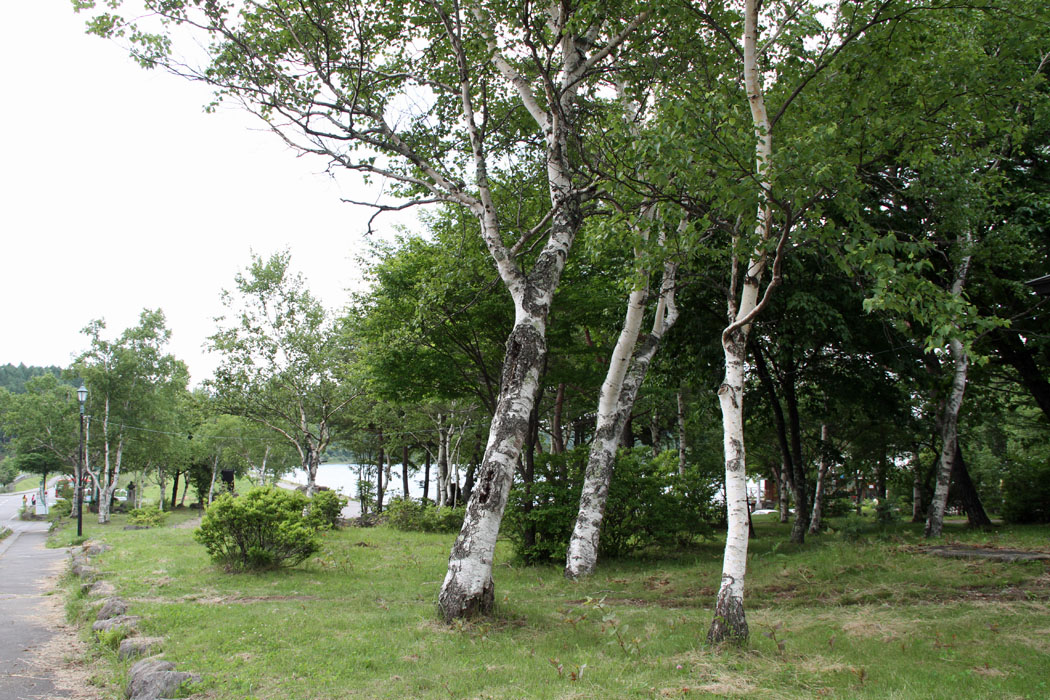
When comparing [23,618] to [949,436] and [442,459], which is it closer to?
[949,436]

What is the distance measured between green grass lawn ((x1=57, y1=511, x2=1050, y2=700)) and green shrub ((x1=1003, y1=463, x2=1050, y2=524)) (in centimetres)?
599

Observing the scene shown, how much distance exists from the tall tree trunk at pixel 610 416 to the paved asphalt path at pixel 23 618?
23.5ft

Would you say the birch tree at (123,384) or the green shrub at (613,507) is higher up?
the birch tree at (123,384)

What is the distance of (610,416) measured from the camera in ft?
36.2

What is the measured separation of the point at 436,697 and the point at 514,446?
3282mm

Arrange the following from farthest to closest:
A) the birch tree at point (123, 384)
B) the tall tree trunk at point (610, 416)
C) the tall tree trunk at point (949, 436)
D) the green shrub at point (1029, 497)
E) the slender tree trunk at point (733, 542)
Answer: the birch tree at point (123, 384) → the green shrub at point (1029, 497) → the tall tree trunk at point (949, 436) → the tall tree trunk at point (610, 416) → the slender tree trunk at point (733, 542)

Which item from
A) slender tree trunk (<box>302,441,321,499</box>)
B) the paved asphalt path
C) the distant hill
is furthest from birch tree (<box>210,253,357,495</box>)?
the distant hill

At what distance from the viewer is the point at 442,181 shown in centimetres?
949

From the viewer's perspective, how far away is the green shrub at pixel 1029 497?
15.8 meters

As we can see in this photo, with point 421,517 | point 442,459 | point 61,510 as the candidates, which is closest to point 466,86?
point 421,517

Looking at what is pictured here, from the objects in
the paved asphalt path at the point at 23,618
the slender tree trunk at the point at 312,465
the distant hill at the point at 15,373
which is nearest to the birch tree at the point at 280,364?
the slender tree trunk at the point at 312,465

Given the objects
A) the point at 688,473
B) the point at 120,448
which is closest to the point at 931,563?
the point at 688,473

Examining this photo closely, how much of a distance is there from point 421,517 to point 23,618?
1428 centimetres

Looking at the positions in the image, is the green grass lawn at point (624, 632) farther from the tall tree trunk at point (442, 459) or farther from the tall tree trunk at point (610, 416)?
the tall tree trunk at point (442, 459)
